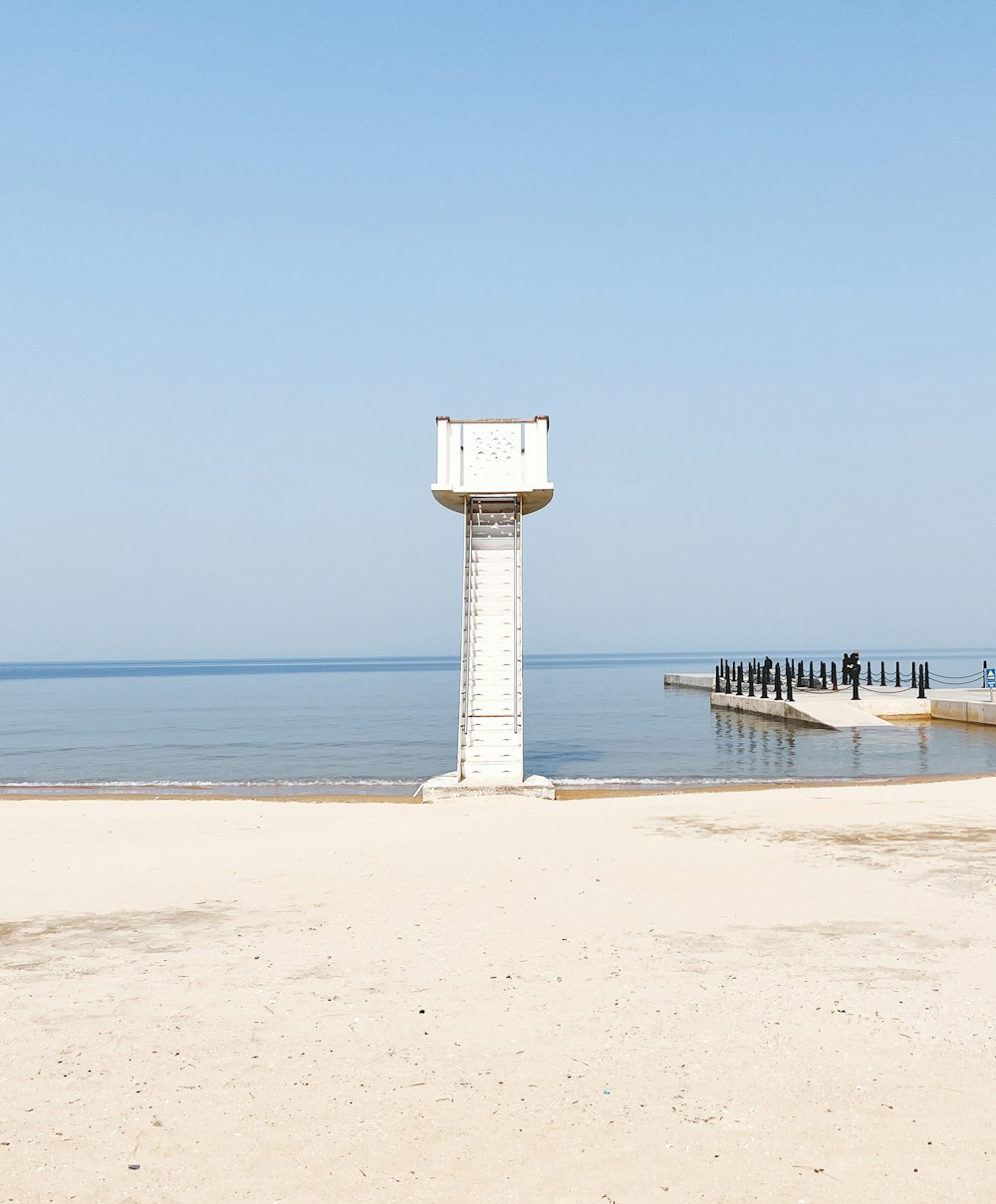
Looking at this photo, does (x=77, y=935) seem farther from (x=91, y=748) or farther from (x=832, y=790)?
(x=91, y=748)

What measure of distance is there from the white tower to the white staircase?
0.02 m

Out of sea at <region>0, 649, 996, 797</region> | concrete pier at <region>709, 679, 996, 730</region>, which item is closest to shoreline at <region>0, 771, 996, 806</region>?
sea at <region>0, 649, 996, 797</region>

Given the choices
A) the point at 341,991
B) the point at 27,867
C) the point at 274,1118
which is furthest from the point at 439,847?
the point at 274,1118

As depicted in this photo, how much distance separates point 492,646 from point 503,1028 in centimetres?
1291

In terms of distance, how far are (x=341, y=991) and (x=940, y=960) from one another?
3729mm

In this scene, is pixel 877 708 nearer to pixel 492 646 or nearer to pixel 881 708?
pixel 881 708

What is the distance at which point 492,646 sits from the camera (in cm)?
1808

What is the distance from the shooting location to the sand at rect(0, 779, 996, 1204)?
3811 millimetres

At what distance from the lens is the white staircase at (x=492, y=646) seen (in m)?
16.6

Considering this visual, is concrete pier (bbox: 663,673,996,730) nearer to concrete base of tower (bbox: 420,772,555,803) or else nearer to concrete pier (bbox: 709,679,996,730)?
concrete pier (bbox: 709,679,996,730)

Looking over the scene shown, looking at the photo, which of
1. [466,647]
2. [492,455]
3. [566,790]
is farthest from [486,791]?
[492,455]

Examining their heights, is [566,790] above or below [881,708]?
below

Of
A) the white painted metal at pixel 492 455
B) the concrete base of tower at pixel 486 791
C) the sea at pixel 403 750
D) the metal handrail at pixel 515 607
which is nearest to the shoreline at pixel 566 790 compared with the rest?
the sea at pixel 403 750

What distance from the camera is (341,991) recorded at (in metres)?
5.86
